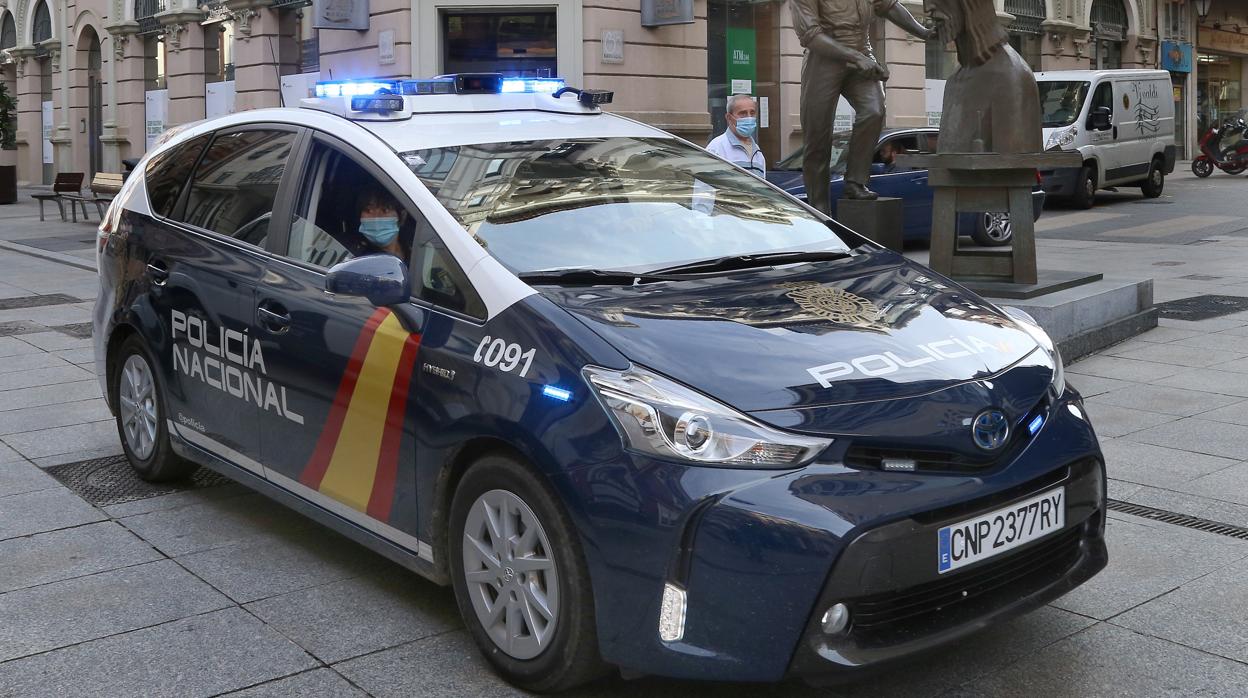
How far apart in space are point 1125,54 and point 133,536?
32.2 meters

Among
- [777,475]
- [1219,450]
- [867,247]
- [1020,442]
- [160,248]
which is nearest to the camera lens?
[777,475]

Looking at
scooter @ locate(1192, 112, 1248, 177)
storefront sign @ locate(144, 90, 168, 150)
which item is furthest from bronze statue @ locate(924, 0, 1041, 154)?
storefront sign @ locate(144, 90, 168, 150)

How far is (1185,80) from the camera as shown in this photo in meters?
36.1

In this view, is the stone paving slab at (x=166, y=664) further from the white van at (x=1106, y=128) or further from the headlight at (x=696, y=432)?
the white van at (x=1106, y=128)

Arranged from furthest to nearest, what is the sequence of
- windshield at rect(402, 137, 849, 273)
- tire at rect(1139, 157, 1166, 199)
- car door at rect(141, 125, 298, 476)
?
tire at rect(1139, 157, 1166, 199) < car door at rect(141, 125, 298, 476) < windshield at rect(402, 137, 849, 273)

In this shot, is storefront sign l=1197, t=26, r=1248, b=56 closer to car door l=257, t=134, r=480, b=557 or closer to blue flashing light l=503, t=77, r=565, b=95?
blue flashing light l=503, t=77, r=565, b=95

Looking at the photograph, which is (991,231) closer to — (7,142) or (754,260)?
(754,260)

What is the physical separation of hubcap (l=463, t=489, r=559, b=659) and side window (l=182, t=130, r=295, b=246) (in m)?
1.64

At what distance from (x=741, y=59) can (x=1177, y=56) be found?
17.8m

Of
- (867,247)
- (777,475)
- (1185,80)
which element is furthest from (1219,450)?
(1185,80)

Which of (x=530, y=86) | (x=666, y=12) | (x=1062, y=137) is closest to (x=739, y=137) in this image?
(x=530, y=86)

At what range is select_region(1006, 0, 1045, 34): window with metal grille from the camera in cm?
2808

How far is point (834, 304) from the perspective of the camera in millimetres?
3795

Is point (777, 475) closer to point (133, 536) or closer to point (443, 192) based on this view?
point (443, 192)
